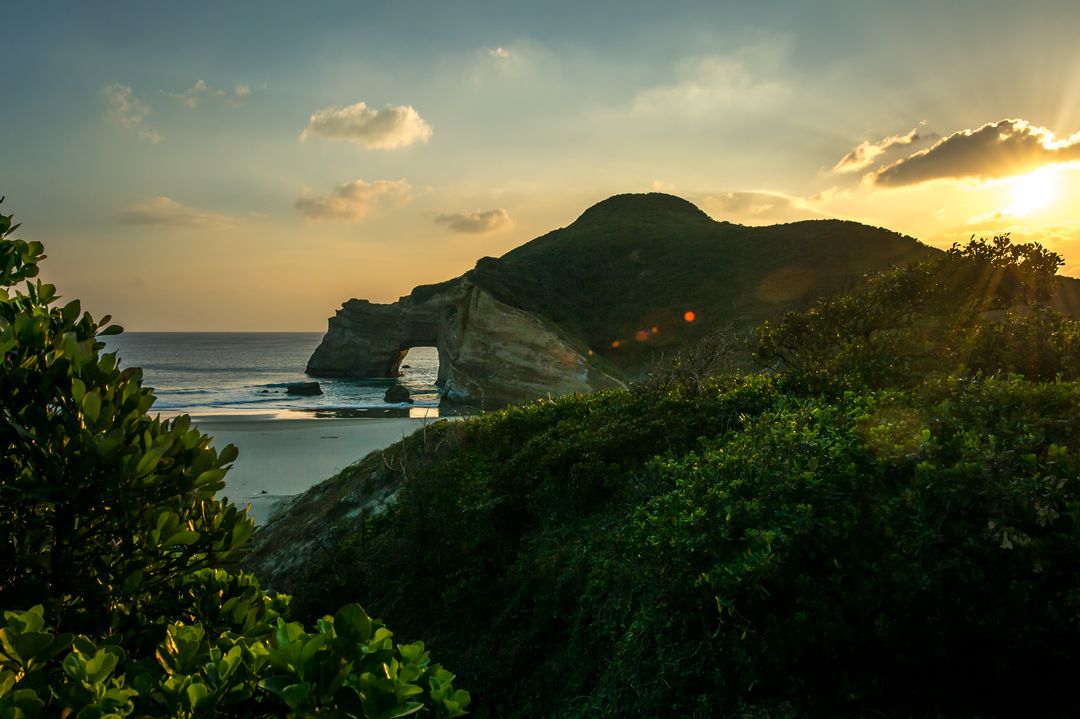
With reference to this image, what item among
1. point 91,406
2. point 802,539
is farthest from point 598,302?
point 91,406

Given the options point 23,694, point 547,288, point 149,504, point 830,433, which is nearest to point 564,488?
point 830,433

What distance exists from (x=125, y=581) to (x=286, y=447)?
2843 cm

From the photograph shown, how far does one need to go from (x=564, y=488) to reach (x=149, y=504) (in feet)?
21.0

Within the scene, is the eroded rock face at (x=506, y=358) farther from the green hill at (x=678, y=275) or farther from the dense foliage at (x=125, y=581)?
the dense foliage at (x=125, y=581)

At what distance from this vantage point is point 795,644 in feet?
15.7

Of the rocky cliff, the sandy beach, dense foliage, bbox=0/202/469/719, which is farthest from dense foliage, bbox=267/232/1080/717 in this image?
the rocky cliff

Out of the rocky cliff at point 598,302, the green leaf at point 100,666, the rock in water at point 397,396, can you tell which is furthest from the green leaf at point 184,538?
the rock in water at point 397,396

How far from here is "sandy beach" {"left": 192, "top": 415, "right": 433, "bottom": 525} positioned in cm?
2177

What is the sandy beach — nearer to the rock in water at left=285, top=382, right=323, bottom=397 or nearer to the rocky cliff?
the rocky cliff

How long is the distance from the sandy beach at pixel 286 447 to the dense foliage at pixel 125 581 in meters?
13.7

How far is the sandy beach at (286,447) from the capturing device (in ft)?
71.4

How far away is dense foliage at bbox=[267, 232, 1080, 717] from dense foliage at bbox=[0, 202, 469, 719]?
3.03 metres

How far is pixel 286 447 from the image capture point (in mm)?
29531

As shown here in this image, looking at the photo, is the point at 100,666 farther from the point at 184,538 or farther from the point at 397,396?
the point at 397,396
